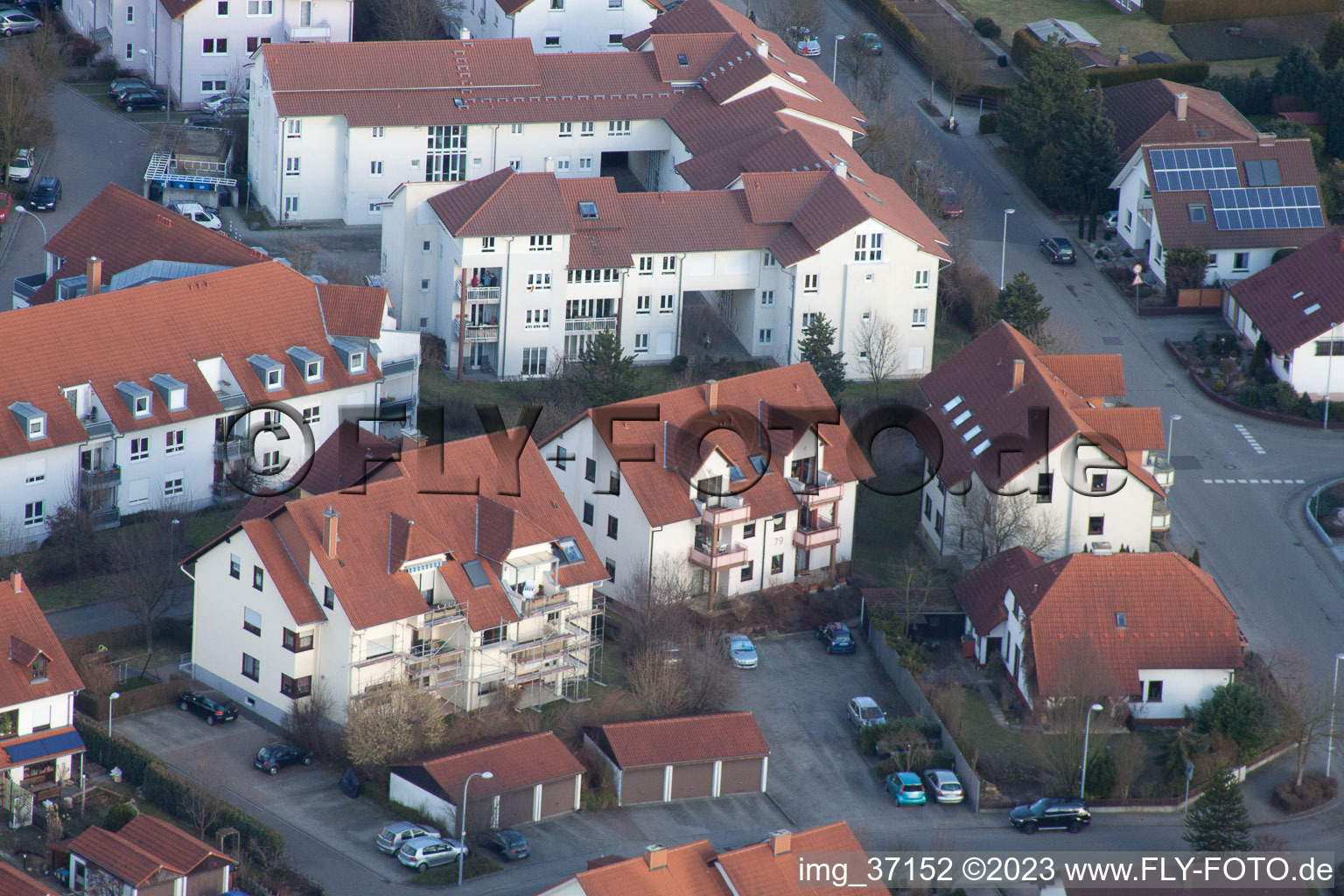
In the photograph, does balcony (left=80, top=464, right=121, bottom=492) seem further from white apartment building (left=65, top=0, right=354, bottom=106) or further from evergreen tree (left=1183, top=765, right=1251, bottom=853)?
evergreen tree (left=1183, top=765, right=1251, bottom=853)

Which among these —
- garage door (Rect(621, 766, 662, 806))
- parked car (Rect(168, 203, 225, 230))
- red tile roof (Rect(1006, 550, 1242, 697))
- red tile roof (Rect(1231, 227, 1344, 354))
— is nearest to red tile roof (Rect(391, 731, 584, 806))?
garage door (Rect(621, 766, 662, 806))

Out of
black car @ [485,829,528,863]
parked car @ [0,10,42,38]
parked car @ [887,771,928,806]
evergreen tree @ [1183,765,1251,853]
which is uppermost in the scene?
parked car @ [0,10,42,38]

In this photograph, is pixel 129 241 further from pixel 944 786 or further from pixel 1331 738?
pixel 1331 738

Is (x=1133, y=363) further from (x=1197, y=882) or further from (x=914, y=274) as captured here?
(x=1197, y=882)

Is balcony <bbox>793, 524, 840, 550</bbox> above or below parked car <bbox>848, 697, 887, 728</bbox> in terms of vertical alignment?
above

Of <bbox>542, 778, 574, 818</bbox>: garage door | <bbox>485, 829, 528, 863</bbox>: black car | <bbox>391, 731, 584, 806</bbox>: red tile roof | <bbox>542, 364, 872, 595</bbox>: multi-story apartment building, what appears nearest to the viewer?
<bbox>485, 829, 528, 863</bbox>: black car

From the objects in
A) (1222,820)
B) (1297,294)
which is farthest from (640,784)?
(1297,294)
